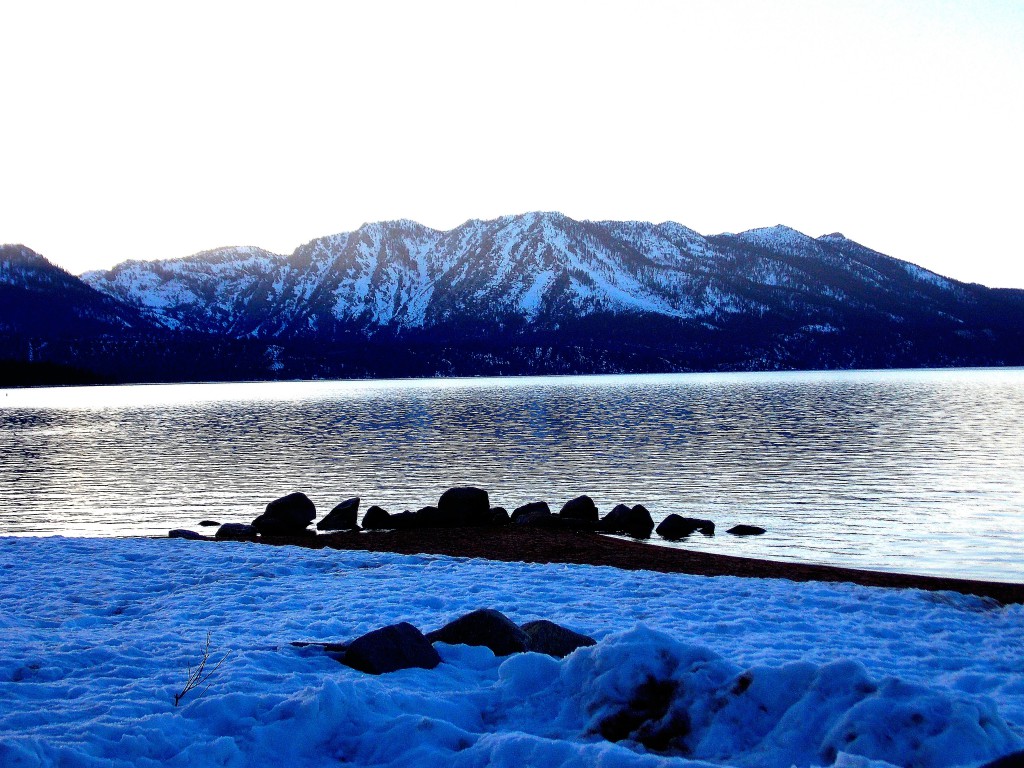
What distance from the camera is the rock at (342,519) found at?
29.1m

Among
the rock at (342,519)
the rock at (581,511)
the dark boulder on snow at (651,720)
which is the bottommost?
the rock at (342,519)

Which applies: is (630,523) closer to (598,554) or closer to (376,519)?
(598,554)

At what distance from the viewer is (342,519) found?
29.3m

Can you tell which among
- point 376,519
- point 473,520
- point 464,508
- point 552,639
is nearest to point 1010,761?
point 552,639

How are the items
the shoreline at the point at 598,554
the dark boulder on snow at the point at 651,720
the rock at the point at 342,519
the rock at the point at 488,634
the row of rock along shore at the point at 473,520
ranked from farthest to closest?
1. the rock at the point at 342,519
2. the row of rock along shore at the point at 473,520
3. the shoreline at the point at 598,554
4. the rock at the point at 488,634
5. the dark boulder on snow at the point at 651,720

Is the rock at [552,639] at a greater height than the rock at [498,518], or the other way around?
the rock at [552,639]

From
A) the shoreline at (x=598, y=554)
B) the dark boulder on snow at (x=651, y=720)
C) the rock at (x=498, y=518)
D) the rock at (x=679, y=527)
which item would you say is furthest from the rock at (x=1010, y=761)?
the rock at (x=498, y=518)

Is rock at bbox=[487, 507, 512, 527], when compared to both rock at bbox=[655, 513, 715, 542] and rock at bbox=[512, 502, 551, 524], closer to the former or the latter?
rock at bbox=[512, 502, 551, 524]

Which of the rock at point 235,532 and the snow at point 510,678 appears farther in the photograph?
the rock at point 235,532

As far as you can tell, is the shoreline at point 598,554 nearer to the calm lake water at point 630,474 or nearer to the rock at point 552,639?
the calm lake water at point 630,474

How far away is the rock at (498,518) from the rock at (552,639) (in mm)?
17365

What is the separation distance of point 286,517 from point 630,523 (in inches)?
485

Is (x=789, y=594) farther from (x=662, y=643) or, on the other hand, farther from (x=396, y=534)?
(x=396, y=534)

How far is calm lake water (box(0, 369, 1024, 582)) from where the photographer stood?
1058 inches
